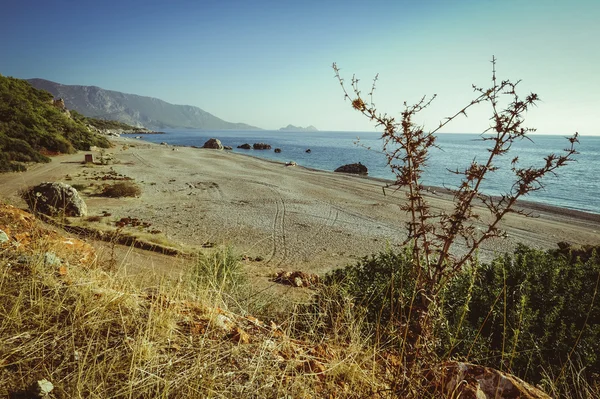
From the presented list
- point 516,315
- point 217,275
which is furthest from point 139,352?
point 217,275

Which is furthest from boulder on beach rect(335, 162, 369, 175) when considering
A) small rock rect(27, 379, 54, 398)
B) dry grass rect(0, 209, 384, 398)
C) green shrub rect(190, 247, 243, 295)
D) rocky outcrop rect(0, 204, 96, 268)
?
small rock rect(27, 379, 54, 398)

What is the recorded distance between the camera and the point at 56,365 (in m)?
2.04

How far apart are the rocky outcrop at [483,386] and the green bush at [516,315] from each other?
0.66 ft

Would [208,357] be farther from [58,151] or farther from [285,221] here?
[58,151]

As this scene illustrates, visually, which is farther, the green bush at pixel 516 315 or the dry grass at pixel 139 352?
the green bush at pixel 516 315

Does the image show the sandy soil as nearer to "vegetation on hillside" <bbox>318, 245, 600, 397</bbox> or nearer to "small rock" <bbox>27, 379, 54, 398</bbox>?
"vegetation on hillside" <bbox>318, 245, 600, 397</bbox>

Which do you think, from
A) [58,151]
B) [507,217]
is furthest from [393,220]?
[58,151]

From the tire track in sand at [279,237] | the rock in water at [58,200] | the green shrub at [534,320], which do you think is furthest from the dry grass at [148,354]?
the rock in water at [58,200]

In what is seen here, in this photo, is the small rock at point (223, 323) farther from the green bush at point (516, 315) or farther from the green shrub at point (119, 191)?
the green shrub at point (119, 191)

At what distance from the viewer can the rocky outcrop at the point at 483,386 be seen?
2.22 m

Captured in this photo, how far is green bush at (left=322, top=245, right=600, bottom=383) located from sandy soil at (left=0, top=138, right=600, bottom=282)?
4288 mm

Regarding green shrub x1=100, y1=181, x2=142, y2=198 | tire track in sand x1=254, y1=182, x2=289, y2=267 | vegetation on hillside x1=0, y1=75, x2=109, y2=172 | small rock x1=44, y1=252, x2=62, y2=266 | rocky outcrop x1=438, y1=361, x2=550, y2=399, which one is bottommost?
tire track in sand x1=254, y1=182, x2=289, y2=267

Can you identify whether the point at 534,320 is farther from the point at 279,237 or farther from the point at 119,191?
the point at 119,191

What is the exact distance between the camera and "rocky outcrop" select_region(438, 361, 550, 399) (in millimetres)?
2219
